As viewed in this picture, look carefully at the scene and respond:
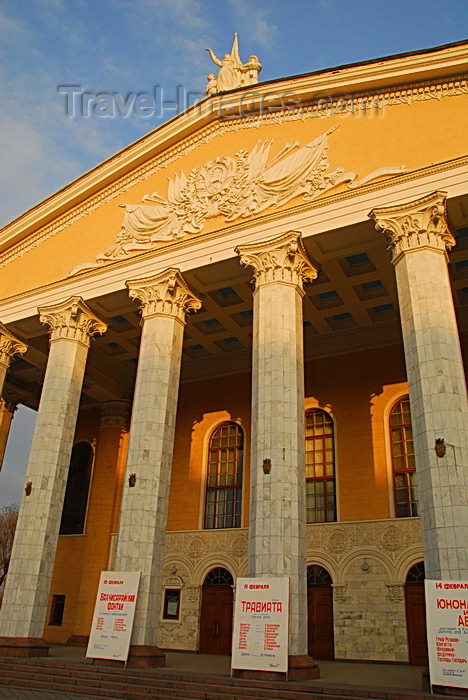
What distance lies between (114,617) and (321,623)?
7.66 metres

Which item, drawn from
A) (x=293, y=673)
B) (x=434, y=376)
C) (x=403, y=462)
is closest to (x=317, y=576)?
(x=403, y=462)

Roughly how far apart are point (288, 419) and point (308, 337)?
343 inches

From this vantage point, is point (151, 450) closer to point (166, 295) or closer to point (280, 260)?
point (166, 295)

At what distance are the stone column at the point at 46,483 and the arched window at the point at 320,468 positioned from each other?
827 cm

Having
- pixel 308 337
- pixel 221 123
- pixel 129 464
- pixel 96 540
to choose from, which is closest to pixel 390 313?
pixel 308 337

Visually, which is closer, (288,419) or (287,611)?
(287,611)

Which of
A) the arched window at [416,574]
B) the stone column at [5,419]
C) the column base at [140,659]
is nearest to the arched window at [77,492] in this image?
the stone column at [5,419]

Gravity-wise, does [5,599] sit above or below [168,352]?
below

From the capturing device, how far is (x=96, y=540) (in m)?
25.1

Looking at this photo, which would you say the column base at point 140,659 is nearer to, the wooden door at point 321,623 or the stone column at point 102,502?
the wooden door at point 321,623

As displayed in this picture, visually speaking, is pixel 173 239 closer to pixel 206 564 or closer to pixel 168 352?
pixel 168 352

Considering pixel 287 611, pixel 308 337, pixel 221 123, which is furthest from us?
pixel 308 337

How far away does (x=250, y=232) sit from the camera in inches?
692

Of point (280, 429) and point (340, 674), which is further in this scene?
point (280, 429)
